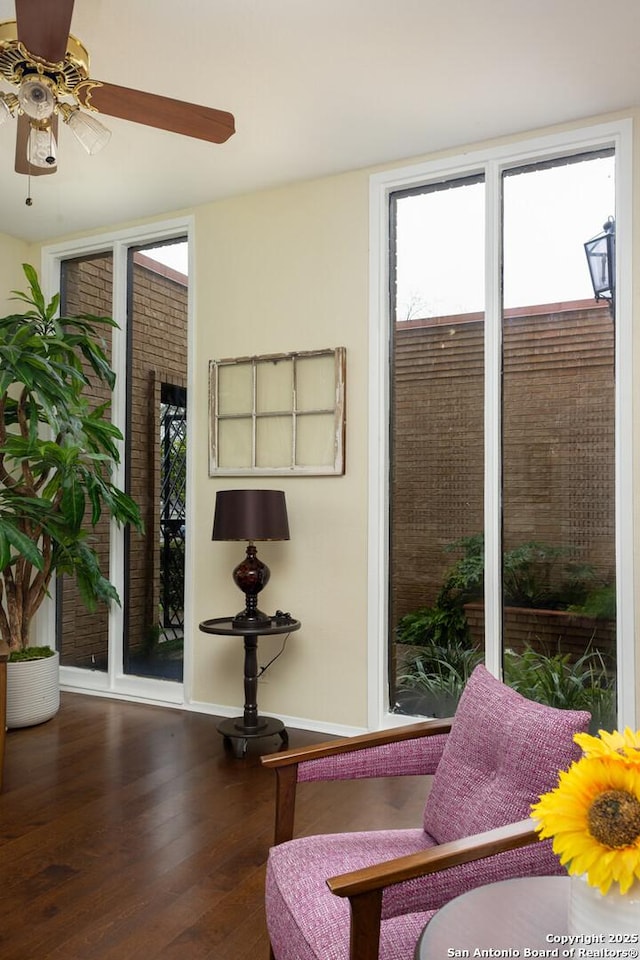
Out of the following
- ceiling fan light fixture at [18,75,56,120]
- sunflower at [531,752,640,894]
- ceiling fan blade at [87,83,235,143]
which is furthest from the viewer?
ceiling fan blade at [87,83,235,143]

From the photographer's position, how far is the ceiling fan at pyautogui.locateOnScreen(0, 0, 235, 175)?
2133 mm

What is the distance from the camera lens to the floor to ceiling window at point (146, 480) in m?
4.80

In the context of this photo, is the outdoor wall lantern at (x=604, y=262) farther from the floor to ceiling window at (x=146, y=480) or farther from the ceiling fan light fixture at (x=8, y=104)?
the ceiling fan light fixture at (x=8, y=104)

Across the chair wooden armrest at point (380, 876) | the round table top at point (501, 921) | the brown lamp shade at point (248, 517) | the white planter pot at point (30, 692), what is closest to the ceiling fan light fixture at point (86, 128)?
the brown lamp shade at point (248, 517)

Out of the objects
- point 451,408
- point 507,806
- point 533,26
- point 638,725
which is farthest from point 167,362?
point 507,806

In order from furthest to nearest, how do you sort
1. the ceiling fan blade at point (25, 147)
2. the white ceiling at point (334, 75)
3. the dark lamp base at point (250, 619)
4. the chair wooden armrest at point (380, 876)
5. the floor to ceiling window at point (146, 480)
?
the floor to ceiling window at point (146, 480) < the dark lamp base at point (250, 619) < the white ceiling at point (334, 75) < the ceiling fan blade at point (25, 147) < the chair wooden armrest at point (380, 876)

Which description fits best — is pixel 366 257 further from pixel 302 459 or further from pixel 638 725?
pixel 638 725

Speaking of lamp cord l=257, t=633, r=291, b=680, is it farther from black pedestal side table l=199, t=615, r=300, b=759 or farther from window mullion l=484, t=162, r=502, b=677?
window mullion l=484, t=162, r=502, b=677

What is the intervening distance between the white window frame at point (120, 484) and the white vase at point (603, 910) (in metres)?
3.67

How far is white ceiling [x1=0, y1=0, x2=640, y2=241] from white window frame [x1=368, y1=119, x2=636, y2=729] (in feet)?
0.40

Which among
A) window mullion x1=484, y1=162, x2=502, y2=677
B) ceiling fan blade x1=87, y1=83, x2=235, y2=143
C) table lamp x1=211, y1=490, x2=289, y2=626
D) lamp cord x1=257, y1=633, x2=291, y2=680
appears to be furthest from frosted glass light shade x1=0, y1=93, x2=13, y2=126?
lamp cord x1=257, y1=633, x2=291, y2=680

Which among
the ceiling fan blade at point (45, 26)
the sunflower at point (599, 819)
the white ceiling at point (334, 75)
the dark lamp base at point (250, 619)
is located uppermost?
the white ceiling at point (334, 75)

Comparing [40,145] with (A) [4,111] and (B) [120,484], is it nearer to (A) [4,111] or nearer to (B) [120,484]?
(A) [4,111]

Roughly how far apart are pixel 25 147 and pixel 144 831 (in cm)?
259
